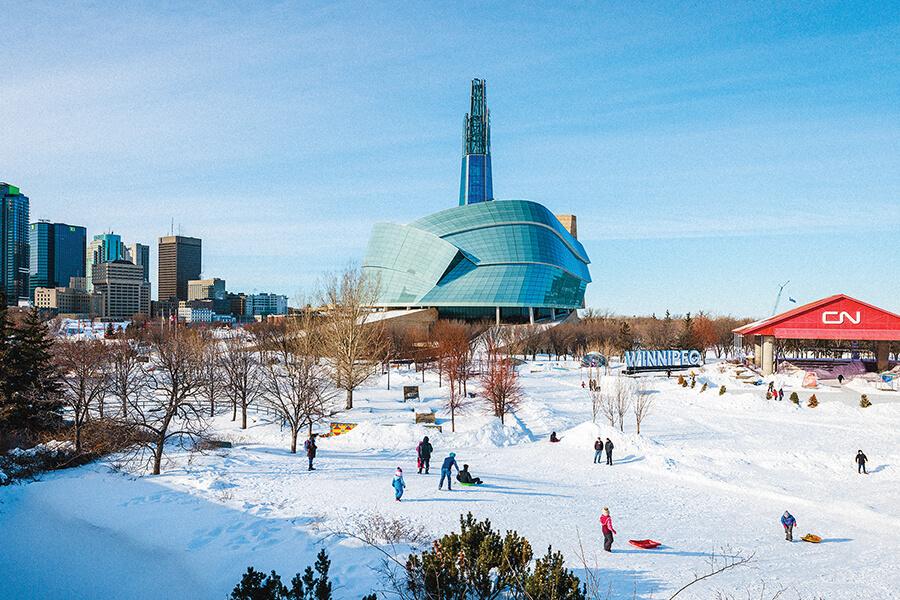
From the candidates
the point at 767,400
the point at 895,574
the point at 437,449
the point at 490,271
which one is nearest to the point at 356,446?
the point at 437,449

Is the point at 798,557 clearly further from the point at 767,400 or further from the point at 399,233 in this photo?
the point at 399,233

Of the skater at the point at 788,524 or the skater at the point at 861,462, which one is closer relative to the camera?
the skater at the point at 788,524

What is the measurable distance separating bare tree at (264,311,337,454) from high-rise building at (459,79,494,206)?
Result: 3545 inches

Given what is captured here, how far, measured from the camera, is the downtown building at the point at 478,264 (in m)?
86.8

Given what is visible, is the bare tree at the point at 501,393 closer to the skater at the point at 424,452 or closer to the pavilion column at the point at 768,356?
the skater at the point at 424,452

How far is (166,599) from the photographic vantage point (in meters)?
12.3

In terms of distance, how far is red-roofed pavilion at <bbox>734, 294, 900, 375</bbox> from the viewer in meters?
44.7

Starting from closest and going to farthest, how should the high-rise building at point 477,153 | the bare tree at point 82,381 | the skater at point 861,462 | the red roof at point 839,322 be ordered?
the skater at point 861,462
the bare tree at point 82,381
the red roof at point 839,322
the high-rise building at point 477,153

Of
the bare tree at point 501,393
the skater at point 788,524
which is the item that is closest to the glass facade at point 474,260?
the bare tree at point 501,393

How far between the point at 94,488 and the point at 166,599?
26.9ft

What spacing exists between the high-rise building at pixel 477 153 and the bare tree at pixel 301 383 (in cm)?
9005

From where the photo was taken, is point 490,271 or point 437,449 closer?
point 437,449

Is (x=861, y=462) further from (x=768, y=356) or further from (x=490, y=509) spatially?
(x=768, y=356)

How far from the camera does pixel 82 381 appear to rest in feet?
85.5
